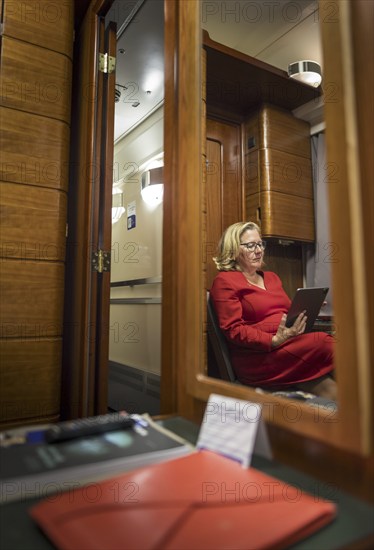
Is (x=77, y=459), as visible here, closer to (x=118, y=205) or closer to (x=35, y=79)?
(x=35, y=79)

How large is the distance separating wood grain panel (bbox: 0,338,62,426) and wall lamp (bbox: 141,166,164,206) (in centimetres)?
Result: 114

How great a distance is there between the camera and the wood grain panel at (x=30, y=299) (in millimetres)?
1433

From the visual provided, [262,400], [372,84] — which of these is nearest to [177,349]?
[262,400]

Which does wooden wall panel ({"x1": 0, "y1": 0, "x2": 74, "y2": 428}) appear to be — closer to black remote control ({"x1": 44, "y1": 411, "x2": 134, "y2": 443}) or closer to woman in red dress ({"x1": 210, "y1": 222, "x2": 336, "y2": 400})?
woman in red dress ({"x1": 210, "y1": 222, "x2": 336, "y2": 400})

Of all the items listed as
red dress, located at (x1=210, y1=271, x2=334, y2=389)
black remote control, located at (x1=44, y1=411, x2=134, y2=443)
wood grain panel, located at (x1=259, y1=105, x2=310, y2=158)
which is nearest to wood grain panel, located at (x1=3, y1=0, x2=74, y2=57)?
wood grain panel, located at (x1=259, y1=105, x2=310, y2=158)

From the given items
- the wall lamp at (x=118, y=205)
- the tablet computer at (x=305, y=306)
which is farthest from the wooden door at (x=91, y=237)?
the wall lamp at (x=118, y=205)

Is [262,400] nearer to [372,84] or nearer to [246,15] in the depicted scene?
[372,84]

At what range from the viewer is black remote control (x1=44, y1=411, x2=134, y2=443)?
2.04 feet

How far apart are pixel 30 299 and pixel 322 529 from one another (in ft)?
4.28

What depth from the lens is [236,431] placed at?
1.97ft

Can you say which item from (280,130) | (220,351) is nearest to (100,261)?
(220,351)

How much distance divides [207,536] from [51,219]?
54.1 inches

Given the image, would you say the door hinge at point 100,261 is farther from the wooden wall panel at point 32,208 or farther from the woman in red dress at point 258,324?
the woman in red dress at point 258,324

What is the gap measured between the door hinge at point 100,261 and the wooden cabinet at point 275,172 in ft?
2.40
